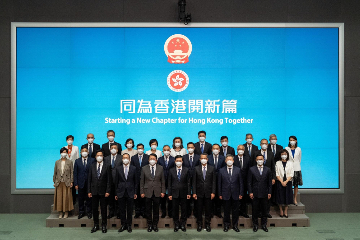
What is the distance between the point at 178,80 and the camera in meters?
7.99

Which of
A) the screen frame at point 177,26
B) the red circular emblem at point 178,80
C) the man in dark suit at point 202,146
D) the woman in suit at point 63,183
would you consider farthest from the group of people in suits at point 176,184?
the red circular emblem at point 178,80

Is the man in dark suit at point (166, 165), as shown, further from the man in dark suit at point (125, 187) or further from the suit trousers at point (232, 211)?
the suit trousers at point (232, 211)

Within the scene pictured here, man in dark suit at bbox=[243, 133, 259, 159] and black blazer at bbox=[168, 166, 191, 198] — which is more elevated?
man in dark suit at bbox=[243, 133, 259, 159]

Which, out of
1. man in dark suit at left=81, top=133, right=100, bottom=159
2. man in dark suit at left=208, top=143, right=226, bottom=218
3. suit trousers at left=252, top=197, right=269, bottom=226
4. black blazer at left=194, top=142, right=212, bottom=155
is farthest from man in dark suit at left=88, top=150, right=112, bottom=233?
suit trousers at left=252, top=197, right=269, bottom=226

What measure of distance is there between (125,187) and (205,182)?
1.44m

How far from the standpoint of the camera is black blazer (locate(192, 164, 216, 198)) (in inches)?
250

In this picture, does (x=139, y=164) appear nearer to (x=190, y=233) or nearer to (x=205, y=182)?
(x=205, y=182)

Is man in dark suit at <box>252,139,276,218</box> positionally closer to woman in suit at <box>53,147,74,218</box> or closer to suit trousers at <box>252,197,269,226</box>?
suit trousers at <box>252,197,269,226</box>

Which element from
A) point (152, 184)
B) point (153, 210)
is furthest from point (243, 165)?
point (153, 210)

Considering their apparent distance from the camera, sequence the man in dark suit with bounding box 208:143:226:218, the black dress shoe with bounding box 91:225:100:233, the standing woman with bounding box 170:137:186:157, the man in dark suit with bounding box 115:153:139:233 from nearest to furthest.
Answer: the man in dark suit with bounding box 115:153:139:233 → the black dress shoe with bounding box 91:225:100:233 → the man in dark suit with bounding box 208:143:226:218 → the standing woman with bounding box 170:137:186:157

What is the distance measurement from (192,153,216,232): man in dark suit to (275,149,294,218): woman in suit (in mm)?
1318
